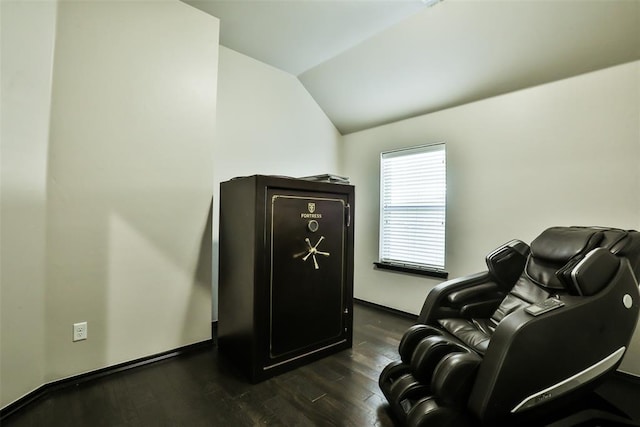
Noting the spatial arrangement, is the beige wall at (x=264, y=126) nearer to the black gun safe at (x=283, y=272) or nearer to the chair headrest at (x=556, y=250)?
the black gun safe at (x=283, y=272)

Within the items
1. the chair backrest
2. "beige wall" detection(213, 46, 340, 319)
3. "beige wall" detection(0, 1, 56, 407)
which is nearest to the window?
"beige wall" detection(213, 46, 340, 319)

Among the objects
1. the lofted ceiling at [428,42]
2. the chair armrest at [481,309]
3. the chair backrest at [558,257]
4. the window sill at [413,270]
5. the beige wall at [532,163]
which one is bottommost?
the chair armrest at [481,309]

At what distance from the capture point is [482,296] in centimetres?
205

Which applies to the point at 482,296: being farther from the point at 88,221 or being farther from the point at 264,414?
the point at 88,221

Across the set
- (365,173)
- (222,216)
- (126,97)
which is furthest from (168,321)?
(365,173)

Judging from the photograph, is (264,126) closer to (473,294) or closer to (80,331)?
(80,331)

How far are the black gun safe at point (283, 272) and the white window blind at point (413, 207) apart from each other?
1.17m

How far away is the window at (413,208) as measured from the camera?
10.4ft

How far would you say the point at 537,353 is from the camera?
1312 millimetres

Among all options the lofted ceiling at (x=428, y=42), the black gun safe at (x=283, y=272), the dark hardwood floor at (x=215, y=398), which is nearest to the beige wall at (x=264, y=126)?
the lofted ceiling at (x=428, y=42)

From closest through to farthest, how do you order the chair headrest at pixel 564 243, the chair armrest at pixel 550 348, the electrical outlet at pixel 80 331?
the chair armrest at pixel 550 348
the chair headrest at pixel 564 243
the electrical outlet at pixel 80 331

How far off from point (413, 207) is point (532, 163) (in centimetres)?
122

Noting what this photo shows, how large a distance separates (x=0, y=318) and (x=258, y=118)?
8.58ft

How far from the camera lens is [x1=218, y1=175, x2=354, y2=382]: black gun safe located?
79.5 inches
